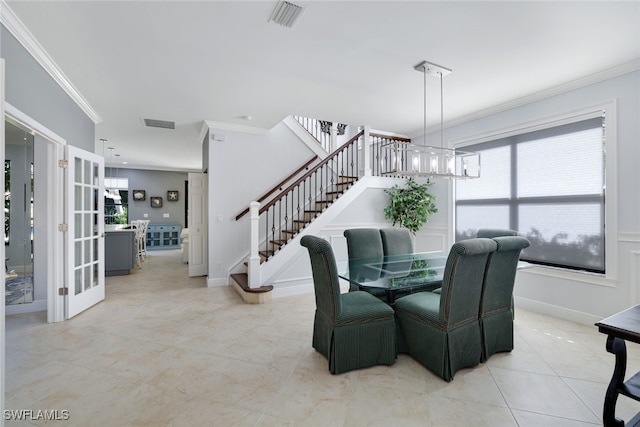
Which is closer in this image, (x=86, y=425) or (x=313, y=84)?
Result: (x=86, y=425)

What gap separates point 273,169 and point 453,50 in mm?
3562

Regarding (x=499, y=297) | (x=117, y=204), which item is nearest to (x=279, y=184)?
(x=499, y=297)

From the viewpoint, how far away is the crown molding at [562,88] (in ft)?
9.79

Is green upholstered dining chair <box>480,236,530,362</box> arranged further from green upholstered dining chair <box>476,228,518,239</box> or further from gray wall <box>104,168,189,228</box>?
gray wall <box>104,168,189,228</box>

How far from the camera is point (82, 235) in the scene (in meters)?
3.66

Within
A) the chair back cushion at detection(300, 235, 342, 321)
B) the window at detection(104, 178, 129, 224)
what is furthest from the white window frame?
the window at detection(104, 178, 129, 224)

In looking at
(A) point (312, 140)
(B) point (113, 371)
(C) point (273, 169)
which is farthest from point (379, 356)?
(A) point (312, 140)

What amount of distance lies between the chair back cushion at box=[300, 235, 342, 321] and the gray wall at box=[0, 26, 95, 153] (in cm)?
268

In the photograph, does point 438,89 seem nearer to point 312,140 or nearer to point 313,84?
point 313,84

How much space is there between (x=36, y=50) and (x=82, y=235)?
6.85 feet

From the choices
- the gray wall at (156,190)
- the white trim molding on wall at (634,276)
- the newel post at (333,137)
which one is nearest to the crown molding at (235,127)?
the newel post at (333,137)

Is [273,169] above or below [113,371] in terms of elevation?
above

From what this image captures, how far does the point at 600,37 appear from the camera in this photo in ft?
8.18

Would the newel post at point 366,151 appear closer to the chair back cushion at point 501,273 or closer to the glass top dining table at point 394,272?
the glass top dining table at point 394,272
